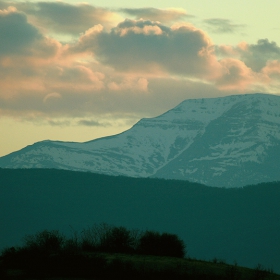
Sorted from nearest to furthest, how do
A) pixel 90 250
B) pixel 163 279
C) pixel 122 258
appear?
pixel 163 279, pixel 122 258, pixel 90 250

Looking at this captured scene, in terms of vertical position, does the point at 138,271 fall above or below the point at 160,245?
below

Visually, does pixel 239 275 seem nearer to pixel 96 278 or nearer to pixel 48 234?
pixel 96 278

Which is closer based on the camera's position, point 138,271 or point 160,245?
point 138,271

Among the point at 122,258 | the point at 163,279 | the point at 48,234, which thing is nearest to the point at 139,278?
the point at 163,279

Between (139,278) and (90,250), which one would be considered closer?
(139,278)

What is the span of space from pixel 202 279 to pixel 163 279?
194cm

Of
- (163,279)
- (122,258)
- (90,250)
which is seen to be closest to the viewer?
(163,279)

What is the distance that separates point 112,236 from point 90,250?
2644 millimetres

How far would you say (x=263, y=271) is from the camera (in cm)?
4894

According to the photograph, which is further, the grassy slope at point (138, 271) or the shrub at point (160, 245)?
the shrub at point (160, 245)

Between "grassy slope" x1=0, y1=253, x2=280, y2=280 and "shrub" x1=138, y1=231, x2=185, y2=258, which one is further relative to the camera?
"shrub" x1=138, y1=231, x2=185, y2=258

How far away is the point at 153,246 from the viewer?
57.9 m

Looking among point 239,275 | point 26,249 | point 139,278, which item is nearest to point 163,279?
point 139,278

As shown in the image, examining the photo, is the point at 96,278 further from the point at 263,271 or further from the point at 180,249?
the point at 180,249
